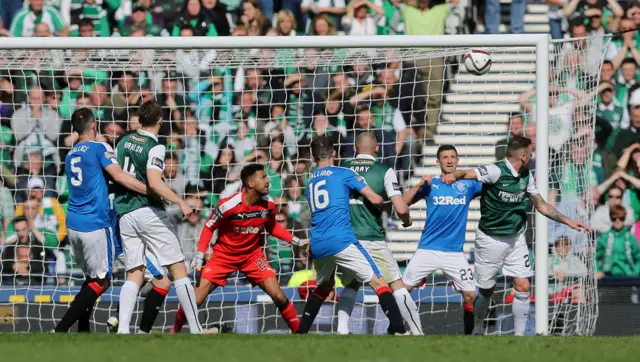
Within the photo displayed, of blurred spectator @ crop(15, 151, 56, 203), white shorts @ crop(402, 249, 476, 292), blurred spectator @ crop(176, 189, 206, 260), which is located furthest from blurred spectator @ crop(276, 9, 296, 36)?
white shorts @ crop(402, 249, 476, 292)

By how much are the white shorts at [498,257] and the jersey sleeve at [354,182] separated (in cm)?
154

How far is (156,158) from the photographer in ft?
29.9

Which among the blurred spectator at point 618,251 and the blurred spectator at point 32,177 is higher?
the blurred spectator at point 32,177

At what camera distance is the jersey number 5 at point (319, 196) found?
956 cm

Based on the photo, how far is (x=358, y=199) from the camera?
10.1 metres

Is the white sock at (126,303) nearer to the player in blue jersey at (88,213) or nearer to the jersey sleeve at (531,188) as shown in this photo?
the player in blue jersey at (88,213)

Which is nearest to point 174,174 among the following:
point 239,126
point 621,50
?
point 239,126

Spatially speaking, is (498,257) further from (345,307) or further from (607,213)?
(607,213)

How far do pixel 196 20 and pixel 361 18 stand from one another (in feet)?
6.80

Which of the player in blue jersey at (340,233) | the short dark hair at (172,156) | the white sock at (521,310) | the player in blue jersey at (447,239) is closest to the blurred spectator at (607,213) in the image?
the white sock at (521,310)

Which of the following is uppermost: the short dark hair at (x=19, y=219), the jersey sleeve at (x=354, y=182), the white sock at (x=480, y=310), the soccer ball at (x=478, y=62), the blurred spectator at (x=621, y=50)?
the blurred spectator at (x=621, y=50)

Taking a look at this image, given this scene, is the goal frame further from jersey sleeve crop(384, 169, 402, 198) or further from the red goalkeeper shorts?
the red goalkeeper shorts

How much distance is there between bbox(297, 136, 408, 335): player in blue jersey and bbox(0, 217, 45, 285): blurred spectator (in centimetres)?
348

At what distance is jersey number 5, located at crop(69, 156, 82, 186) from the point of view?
941 cm
